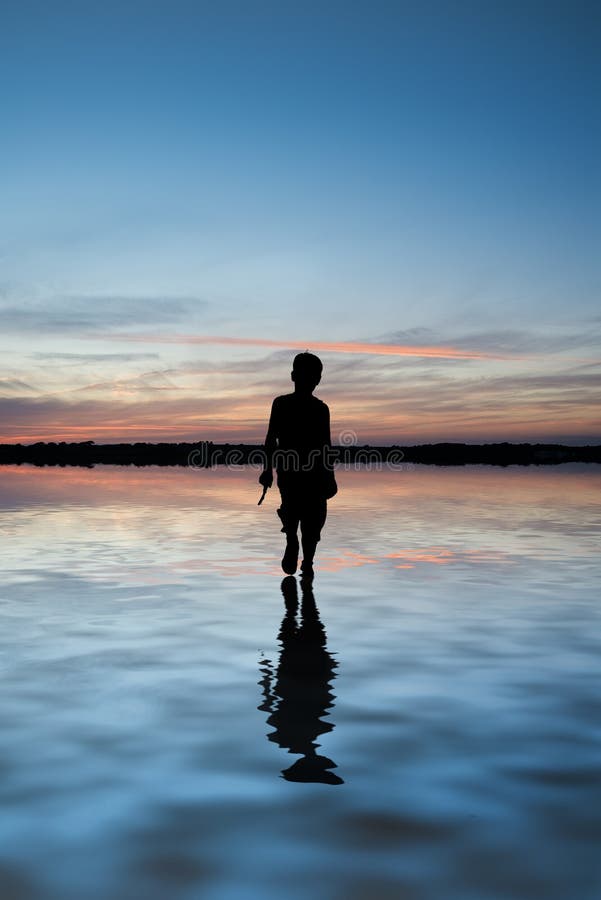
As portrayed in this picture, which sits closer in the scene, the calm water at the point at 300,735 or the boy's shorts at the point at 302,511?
the calm water at the point at 300,735

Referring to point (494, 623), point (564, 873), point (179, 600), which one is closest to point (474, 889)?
point (564, 873)

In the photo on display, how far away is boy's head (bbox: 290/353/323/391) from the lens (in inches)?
423

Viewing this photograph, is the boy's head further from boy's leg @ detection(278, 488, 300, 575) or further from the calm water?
the calm water

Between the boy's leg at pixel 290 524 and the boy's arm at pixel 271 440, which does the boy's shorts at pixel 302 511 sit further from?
the boy's arm at pixel 271 440

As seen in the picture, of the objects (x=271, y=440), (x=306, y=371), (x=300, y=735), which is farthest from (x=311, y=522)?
(x=300, y=735)

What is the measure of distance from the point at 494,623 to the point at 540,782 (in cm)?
438

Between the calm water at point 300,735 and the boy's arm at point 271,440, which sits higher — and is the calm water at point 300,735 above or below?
below

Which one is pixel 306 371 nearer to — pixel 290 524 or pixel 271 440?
pixel 271 440

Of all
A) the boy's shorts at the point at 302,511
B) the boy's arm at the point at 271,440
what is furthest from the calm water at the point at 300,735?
the boy's arm at the point at 271,440

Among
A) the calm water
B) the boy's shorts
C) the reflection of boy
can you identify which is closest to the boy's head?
the reflection of boy

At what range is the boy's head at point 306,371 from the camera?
35.2 feet

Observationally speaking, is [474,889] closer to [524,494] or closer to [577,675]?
[577,675]

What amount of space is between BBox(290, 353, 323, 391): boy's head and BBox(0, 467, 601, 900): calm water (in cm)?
234

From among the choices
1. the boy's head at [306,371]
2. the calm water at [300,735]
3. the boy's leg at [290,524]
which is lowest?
the calm water at [300,735]
